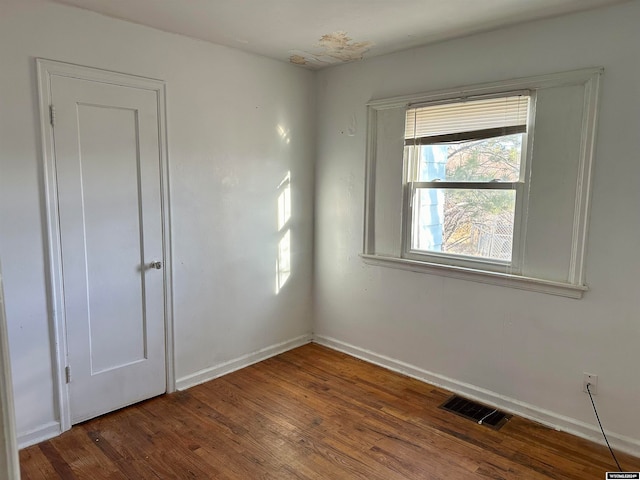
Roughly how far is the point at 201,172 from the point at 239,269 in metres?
0.82

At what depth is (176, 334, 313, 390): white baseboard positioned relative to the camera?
10.5 feet

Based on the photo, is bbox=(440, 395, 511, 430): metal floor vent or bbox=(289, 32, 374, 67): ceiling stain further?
bbox=(289, 32, 374, 67): ceiling stain

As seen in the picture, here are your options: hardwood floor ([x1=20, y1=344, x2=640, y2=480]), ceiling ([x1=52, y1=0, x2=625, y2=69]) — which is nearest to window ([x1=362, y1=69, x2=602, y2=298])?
ceiling ([x1=52, y1=0, x2=625, y2=69])

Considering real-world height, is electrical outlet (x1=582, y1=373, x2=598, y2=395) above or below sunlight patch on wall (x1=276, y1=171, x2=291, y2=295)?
below

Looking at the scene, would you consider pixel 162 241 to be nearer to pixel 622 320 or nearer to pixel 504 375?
pixel 504 375

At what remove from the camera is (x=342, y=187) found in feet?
12.2

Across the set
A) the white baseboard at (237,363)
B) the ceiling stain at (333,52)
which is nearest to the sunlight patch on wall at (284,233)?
the white baseboard at (237,363)

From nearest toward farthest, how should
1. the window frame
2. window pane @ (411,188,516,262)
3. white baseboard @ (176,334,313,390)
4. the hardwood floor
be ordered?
1. the hardwood floor
2. the window frame
3. window pane @ (411,188,516,262)
4. white baseboard @ (176,334,313,390)

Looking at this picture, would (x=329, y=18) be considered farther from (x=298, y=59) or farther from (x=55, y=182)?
(x=55, y=182)

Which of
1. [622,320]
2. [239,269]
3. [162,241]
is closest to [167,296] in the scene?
[162,241]

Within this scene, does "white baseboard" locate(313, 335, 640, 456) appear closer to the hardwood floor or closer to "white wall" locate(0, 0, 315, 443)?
the hardwood floor

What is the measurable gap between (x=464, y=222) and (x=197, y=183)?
191 cm

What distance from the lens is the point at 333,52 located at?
10.7 ft

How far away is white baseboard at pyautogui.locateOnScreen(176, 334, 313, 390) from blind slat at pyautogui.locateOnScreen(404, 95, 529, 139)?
80.6 inches
